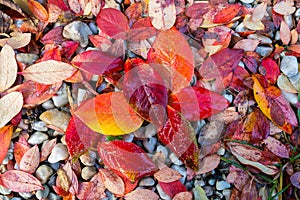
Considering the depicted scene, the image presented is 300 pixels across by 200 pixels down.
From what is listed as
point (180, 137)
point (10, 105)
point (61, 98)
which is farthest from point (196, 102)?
point (10, 105)

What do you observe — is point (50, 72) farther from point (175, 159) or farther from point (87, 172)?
point (175, 159)

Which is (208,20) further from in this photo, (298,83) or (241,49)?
(298,83)

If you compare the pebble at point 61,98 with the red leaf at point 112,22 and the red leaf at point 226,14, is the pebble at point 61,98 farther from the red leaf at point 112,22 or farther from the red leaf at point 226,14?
the red leaf at point 226,14

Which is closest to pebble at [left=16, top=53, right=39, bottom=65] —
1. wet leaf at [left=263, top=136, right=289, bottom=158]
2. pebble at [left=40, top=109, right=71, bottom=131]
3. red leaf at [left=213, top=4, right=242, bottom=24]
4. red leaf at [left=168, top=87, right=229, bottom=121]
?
Result: pebble at [left=40, top=109, right=71, bottom=131]

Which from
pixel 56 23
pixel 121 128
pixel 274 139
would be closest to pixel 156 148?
pixel 121 128

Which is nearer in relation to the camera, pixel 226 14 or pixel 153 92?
pixel 153 92
